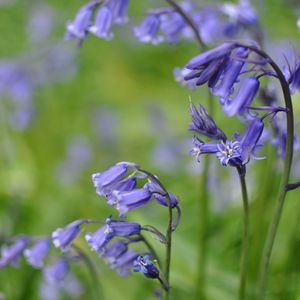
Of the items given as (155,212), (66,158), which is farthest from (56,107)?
(155,212)

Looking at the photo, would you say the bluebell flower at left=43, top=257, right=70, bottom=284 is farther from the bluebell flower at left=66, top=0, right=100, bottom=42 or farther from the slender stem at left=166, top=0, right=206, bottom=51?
the slender stem at left=166, top=0, right=206, bottom=51

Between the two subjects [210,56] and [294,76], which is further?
[294,76]

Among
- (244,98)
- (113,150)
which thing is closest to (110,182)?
(244,98)

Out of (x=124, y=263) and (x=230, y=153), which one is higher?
(x=230, y=153)

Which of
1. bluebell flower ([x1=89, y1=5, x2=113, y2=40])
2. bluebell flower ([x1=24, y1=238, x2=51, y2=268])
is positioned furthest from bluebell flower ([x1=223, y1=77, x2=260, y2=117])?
bluebell flower ([x1=24, y1=238, x2=51, y2=268])

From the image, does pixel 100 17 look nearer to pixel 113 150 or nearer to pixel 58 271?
pixel 58 271

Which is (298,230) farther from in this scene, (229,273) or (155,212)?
(155,212)

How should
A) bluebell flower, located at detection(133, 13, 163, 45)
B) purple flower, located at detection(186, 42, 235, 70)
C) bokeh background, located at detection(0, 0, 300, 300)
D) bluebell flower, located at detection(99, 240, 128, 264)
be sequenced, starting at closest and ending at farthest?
purple flower, located at detection(186, 42, 235, 70), bluebell flower, located at detection(99, 240, 128, 264), bluebell flower, located at detection(133, 13, 163, 45), bokeh background, located at detection(0, 0, 300, 300)

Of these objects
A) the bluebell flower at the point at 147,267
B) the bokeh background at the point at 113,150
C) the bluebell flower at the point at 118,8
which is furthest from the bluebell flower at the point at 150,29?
the bluebell flower at the point at 147,267
